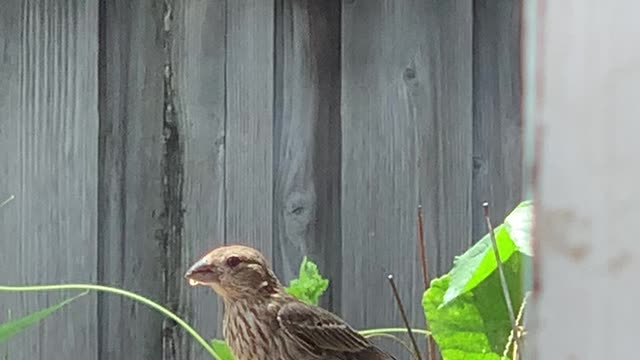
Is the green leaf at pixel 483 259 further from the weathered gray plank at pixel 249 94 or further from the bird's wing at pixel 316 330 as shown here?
the weathered gray plank at pixel 249 94

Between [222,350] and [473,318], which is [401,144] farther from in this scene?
[473,318]

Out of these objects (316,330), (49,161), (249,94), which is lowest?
(316,330)

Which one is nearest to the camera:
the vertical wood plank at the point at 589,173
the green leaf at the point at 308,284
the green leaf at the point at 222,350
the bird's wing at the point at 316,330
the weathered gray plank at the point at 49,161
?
the vertical wood plank at the point at 589,173

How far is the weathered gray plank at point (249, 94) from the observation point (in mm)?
2143

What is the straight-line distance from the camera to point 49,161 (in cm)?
212

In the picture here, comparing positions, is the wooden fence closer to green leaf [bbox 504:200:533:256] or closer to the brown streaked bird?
the brown streaked bird

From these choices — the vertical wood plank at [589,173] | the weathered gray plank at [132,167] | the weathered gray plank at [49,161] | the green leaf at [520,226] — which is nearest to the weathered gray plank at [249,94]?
the weathered gray plank at [132,167]

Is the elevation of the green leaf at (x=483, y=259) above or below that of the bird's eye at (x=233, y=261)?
above

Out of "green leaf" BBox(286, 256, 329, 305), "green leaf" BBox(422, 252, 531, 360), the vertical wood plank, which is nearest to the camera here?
the vertical wood plank

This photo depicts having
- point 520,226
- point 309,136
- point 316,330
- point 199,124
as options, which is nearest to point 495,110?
point 309,136

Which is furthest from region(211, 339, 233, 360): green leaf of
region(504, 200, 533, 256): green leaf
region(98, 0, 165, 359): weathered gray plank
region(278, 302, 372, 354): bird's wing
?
region(98, 0, 165, 359): weathered gray plank

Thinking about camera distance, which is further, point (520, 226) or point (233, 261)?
point (233, 261)

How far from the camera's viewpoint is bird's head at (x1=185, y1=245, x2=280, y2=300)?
1567mm

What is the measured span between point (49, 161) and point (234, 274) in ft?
2.02
